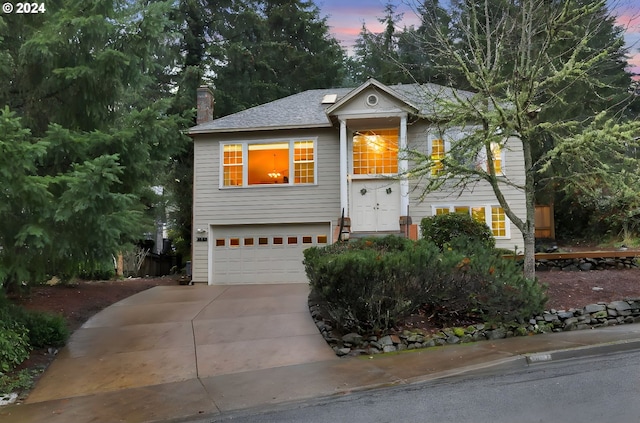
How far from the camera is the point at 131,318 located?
10.5m

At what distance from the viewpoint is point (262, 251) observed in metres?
16.2

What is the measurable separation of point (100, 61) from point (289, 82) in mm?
19873

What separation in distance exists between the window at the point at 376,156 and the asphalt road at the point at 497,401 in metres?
10.1

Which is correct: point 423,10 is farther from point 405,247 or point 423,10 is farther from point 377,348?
point 377,348

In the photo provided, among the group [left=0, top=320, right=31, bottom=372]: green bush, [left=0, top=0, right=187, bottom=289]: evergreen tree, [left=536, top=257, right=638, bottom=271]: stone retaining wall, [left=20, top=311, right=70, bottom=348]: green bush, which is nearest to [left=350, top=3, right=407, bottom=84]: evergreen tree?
[left=536, top=257, right=638, bottom=271]: stone retaining wall

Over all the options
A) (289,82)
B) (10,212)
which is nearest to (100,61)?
(10,212)

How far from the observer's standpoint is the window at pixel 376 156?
15.7 metres

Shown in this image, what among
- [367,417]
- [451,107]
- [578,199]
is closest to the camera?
[367,417]

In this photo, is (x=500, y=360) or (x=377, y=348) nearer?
(x=500, y=360)

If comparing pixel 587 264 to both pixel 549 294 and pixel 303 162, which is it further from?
pixel 303 162

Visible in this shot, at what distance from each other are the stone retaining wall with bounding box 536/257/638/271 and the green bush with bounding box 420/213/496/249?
6.61ft

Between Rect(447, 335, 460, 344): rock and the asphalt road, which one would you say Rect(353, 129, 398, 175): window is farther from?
the asphalt road

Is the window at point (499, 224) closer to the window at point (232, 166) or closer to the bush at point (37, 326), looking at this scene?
the window at point (232, 166)

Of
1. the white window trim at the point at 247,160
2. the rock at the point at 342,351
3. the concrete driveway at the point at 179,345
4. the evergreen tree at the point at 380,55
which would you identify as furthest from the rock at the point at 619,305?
the evergreen tree at the point at 380,55
